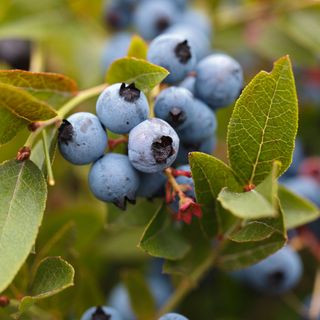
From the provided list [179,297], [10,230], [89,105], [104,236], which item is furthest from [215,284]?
[10,230]

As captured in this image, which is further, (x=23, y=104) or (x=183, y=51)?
(x=183, y=51)

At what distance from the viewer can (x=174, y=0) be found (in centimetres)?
220

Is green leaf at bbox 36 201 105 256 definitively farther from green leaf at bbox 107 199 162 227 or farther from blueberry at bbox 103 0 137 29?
blueberry at bbox 103 0 137 29

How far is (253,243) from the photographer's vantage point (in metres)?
1.45

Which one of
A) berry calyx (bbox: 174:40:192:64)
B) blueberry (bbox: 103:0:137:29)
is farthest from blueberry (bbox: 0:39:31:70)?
berry calyx (bbox: 174:40:192:64)

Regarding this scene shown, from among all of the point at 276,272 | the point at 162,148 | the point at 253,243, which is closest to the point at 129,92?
the point at 162,148

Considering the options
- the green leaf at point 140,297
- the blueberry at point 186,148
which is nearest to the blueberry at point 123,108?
the blueberry at point 186,148

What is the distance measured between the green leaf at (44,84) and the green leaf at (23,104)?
0.35 ft

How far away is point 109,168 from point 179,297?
1.76ft

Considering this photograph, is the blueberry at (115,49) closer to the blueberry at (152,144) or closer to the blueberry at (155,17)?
the blueberry at (155,17)

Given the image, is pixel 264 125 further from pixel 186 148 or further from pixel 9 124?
pixel 9 124

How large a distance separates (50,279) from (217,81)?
0.60 m

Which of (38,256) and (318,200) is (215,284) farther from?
(38,256)

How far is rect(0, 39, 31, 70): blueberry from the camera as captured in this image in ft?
8.25
